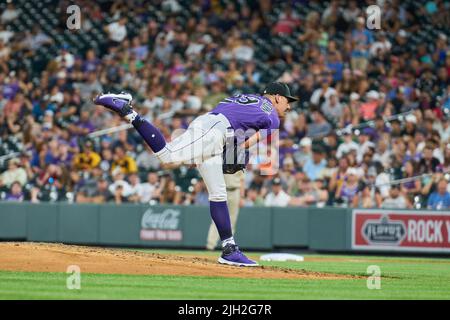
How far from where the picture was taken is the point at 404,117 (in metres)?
19.5

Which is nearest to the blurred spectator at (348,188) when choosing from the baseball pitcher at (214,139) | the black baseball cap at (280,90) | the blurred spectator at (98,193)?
the blurred spectator at (98,193)

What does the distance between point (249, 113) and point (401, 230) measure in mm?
7803

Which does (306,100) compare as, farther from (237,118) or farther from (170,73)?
(237,118)

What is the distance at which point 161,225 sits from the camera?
18.9 m

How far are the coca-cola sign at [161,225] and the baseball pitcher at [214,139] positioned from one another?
7955mm

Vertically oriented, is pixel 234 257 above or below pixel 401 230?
below

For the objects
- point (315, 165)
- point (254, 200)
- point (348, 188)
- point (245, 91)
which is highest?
point (245, 91)

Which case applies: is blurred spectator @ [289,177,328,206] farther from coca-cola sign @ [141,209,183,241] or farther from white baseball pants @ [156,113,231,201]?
white baseball pants @ [156,113,231,201]

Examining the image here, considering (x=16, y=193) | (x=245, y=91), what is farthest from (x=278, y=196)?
(x=16, y=193)

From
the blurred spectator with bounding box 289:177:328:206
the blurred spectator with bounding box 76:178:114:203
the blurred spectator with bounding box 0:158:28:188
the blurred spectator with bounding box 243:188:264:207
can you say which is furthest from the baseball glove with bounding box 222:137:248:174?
the blurred spectator with bounding box 0:158:28:188

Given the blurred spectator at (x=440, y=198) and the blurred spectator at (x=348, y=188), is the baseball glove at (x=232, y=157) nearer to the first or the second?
the blurred spectator at (x=348, y=188)

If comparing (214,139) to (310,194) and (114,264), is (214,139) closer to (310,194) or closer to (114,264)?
(114,264)
